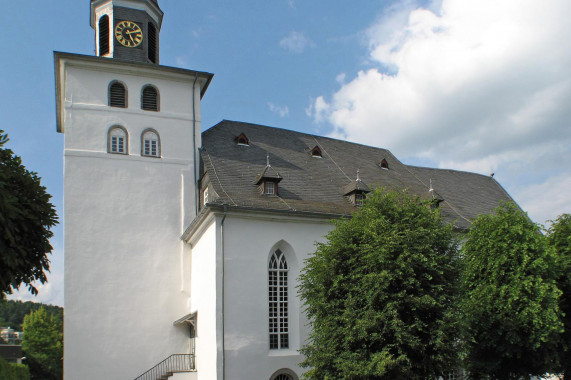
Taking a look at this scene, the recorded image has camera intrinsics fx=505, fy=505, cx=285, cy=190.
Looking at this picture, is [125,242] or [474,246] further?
[125,242]

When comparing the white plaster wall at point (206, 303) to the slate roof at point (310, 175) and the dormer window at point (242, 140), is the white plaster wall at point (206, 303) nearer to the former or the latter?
the slate roof at point (310, 175)

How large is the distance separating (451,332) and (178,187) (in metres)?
12.8

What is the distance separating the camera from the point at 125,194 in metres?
21.1

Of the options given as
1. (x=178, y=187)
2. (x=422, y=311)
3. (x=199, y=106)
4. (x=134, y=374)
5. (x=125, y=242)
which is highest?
(x=199, y=106)

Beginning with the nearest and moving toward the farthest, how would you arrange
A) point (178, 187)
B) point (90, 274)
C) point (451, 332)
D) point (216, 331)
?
point (451, 332), point (216, 331), point (90, 274), point (178, 187)

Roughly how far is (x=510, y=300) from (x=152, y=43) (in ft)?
61.9


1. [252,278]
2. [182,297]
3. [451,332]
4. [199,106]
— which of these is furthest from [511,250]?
[199,106]

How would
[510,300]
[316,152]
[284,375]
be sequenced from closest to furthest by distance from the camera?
[510,300]
[284,375]
[316,152]

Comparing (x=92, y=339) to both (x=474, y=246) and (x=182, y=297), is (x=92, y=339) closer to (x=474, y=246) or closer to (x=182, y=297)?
(x=182, y=297)

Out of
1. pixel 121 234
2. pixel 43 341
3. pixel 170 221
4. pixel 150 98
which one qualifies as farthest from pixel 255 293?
pixel 43 341

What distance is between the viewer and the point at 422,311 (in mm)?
14617

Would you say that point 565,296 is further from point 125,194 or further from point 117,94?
point 117,94

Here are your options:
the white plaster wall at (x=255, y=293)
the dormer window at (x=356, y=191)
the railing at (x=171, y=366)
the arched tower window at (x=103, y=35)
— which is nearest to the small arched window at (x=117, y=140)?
the arched tower window at (x=103, y=35)

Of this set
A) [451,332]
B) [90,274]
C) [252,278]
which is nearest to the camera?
[451,332]
